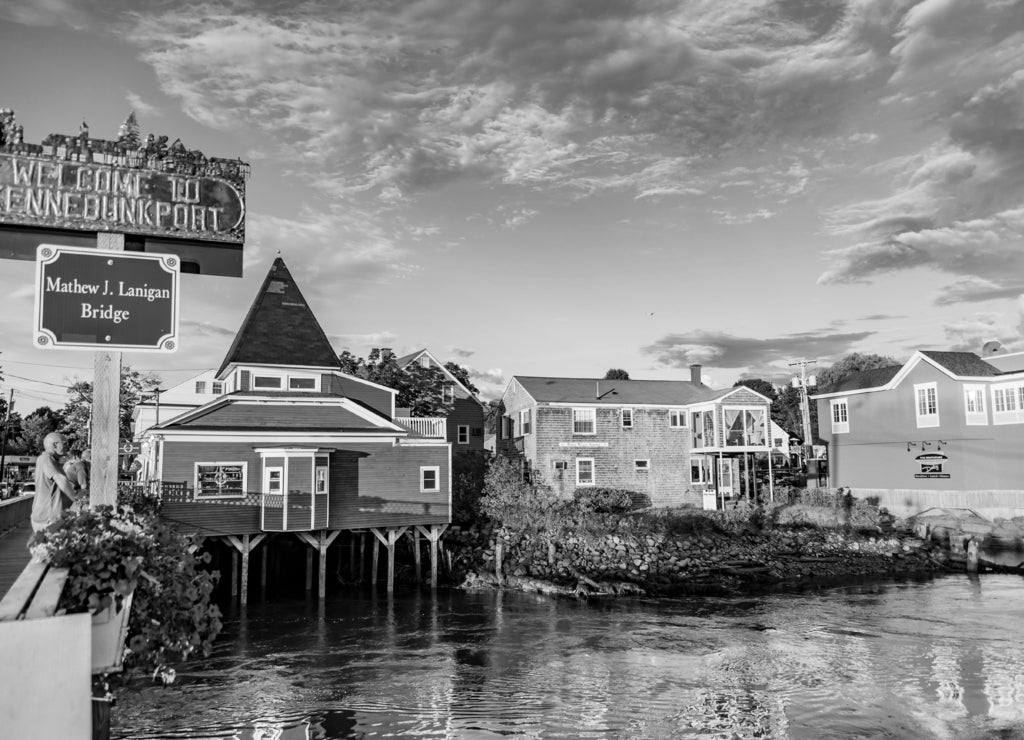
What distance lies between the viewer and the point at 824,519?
39812 millimetres

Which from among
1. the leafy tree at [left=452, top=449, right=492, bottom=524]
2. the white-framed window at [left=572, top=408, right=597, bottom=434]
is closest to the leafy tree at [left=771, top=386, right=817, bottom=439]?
the white-framed window at [left=572, top=408, right=597, bottom=434]

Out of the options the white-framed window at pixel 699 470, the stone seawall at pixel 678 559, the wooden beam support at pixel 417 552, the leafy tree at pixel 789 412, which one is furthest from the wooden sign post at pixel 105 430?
the leafy tree at pixel 789 412

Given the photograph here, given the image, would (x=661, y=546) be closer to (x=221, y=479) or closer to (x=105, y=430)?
(x=221, y=479)

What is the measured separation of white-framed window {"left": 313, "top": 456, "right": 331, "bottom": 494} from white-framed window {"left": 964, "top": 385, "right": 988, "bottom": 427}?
3244cm

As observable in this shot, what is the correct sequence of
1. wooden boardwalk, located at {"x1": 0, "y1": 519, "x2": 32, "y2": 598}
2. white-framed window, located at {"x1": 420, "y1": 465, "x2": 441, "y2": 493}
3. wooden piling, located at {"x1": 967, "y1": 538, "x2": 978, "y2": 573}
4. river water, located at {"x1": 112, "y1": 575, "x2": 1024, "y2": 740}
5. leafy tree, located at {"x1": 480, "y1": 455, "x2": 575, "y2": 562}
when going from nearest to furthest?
wooden boardwalk, located at {"x1": 0, "y1": 519, "x2": 32, "y2": 598} < river water, located at {"x1": 112, "y1": 575, "x2": 1024, "y2": 740} < white-framed window, located at {"x1": 420, "y1": 465, "x2": 441, "y2": 493} < wooden piling, located at {"x1": 967, "y1": 538, "x2": 978, "y2": 573} < leafy tree, located at {"x1": 480, "y1": 455, "x2": 575, "y2": 562}

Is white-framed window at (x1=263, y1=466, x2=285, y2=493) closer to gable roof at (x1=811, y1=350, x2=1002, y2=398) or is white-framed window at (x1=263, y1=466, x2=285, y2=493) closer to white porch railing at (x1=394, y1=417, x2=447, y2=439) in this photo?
white porch railing at (x1=394, y1=417, x2=447, y2=439)

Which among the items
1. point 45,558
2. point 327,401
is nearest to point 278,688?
point 45,558

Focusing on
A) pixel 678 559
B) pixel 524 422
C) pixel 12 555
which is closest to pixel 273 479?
pixel 12 555

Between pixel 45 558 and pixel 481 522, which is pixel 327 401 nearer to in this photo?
pixel 481 522

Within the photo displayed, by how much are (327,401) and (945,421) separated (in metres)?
32.0

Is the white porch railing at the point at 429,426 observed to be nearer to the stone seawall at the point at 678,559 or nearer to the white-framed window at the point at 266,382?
the stone seawall at the point at 678,559

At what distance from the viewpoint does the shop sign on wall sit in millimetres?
39969

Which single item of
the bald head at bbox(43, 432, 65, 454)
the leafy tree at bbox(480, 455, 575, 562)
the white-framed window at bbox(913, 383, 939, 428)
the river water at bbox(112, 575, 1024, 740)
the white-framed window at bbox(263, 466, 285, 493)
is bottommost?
the river water at bbox(112, 575, 1024, 740)

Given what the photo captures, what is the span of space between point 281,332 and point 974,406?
3556 centimetres
